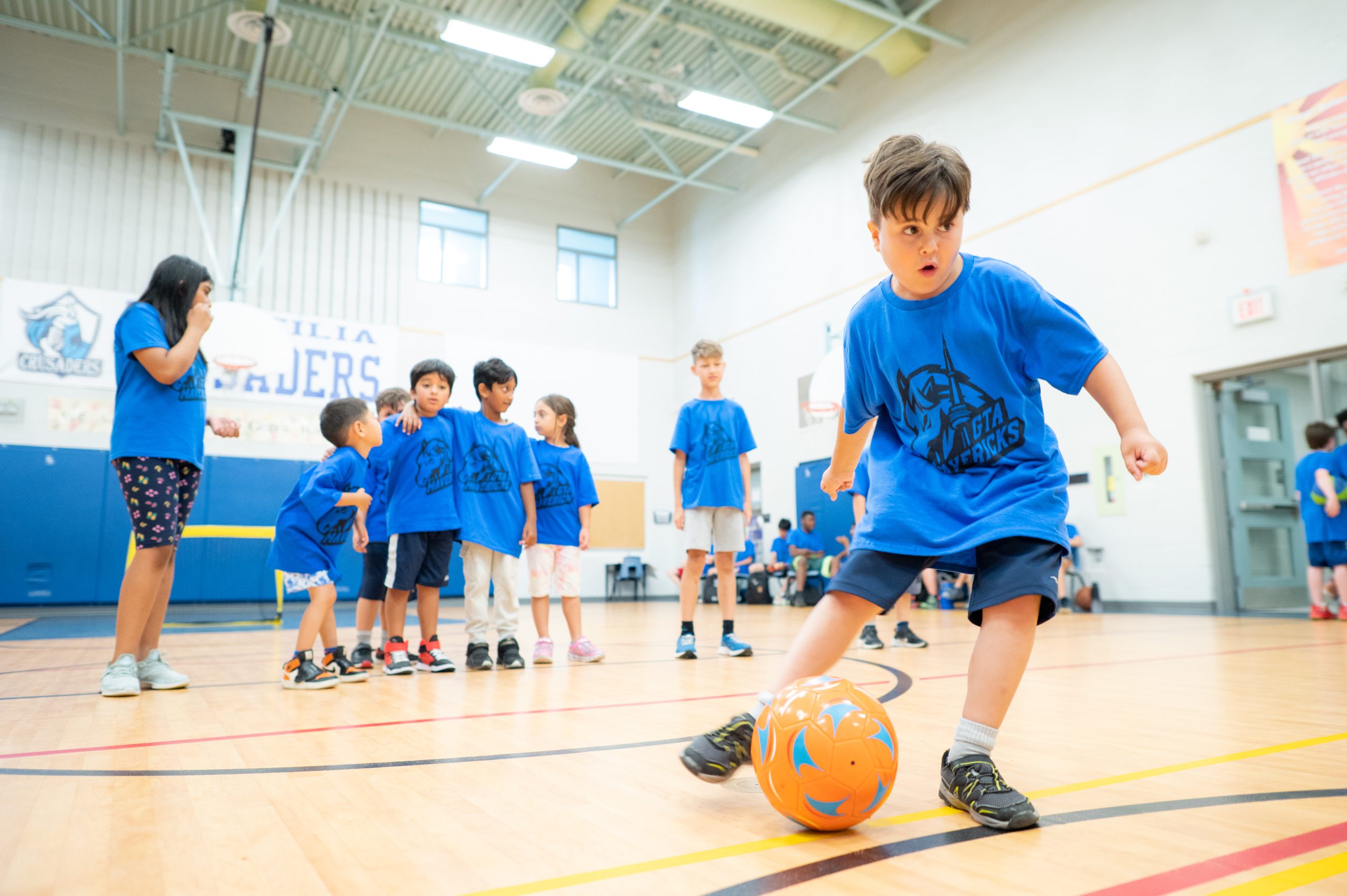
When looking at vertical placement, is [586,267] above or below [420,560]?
above

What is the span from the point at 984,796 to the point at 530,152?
443 inches

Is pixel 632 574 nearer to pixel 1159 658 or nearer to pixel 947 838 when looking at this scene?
pixel 1159 658

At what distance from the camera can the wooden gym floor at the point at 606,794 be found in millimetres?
1081

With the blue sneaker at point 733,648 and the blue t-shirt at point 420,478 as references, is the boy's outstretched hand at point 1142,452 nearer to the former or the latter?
the blue t-shirt at point 420,478

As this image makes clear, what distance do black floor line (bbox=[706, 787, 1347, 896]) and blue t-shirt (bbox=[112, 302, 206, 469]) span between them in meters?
2.55

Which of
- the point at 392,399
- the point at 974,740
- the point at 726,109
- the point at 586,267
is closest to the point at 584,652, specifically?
the point at 392,399

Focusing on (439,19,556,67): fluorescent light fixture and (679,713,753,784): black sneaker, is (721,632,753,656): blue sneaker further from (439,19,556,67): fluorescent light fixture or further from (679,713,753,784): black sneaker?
(439,19,556,67): fluorescent light fixture

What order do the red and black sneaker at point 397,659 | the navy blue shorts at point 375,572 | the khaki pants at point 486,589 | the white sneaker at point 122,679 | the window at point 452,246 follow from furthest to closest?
1. the window at point 452,246
2. the navy blue shorts at point 375,572
3. the khaki pants at point 486,589
4. the red and black sneaker at point 397,659
5. the white sneaker at point 122,679

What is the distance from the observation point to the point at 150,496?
2.80 m

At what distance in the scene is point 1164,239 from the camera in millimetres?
7770

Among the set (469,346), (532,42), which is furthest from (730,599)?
(469,346)

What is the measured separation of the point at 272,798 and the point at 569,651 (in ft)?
8.80

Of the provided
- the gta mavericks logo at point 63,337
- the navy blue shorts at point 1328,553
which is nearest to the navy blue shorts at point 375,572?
the navy blue shorts at point 1328,553

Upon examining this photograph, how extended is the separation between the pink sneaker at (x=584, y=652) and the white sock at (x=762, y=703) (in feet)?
8.23
